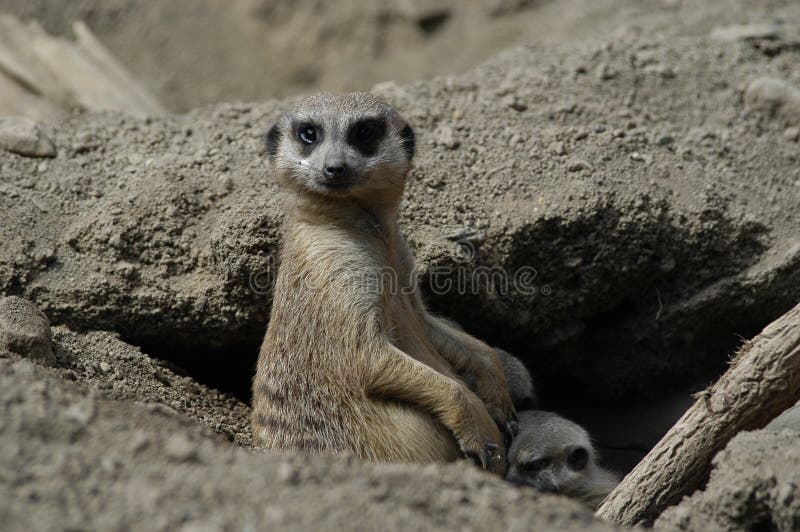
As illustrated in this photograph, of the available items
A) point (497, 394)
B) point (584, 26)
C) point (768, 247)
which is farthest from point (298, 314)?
point (584, 26)

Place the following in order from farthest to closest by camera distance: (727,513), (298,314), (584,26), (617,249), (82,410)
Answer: (584,26)
(617,249)
(298,314)
(727,513)
(82,410)

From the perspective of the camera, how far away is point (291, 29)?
27.7 ft

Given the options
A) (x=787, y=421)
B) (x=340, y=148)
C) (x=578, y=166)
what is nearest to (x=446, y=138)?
(x=578, y=166)

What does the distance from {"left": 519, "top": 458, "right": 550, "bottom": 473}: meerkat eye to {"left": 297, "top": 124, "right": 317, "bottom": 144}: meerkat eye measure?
1625 millimetres

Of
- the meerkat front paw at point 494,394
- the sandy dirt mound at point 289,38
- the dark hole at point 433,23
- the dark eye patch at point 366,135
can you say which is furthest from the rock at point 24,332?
the dark hole at point 433,23

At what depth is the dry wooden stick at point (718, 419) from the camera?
2.79 m

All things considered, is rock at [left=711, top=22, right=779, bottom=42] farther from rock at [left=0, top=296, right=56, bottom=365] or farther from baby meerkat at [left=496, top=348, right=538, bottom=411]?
rock at [left=0, top=296, right=56, bottom=365]

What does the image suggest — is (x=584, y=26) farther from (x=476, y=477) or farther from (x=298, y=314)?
(x=476, y=477)

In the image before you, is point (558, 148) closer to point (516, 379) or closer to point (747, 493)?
point (516, 379)

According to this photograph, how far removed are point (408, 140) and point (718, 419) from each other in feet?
5.35

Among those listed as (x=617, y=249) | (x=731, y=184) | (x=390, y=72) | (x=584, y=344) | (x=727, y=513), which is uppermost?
(x=390, y=72)

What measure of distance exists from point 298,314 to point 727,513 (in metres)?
1.63

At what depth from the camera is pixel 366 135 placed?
335 cm

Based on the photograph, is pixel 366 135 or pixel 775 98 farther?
pixel 775 98
